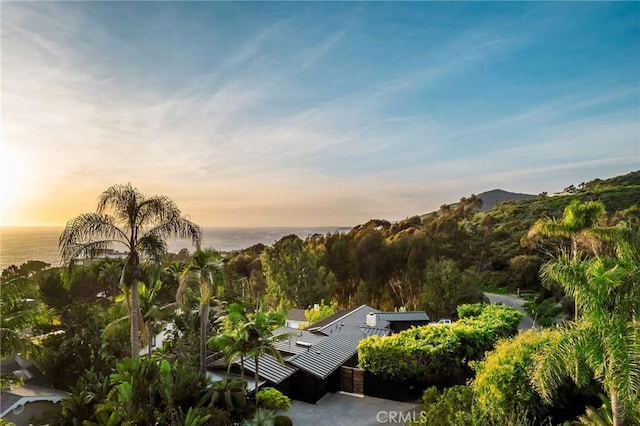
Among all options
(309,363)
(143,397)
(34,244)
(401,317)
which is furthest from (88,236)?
(401,317)

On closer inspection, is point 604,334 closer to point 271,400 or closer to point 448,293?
point 271,400

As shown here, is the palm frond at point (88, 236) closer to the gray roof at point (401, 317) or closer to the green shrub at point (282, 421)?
the green shrub at point (282, 421)

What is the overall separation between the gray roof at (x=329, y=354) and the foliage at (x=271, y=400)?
198cm

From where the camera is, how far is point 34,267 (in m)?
32.0

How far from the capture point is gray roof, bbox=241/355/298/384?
48.0 ft

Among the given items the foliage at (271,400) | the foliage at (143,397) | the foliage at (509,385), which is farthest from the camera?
the foliage at (271,400)

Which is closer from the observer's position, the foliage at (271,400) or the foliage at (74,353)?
the foliage at (271,400)

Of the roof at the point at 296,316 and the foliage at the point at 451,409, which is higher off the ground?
the foliage at the point at 451,409

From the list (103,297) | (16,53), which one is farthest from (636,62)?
(103,297)

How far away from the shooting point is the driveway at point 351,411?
13.6 meters

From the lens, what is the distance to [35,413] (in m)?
12.5

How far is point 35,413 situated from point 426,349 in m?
13.5

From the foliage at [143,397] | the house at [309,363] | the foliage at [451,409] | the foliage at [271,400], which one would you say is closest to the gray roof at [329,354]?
the house at [309,363]

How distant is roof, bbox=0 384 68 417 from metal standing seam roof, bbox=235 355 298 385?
609 cm
